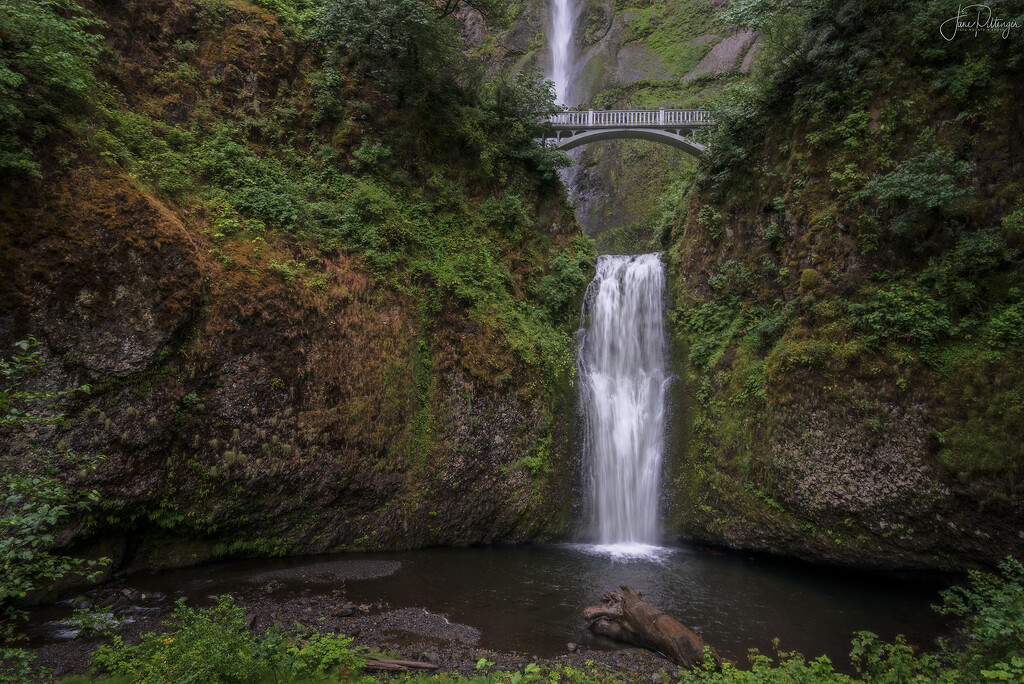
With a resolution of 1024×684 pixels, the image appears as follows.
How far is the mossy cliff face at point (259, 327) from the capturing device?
25.1 ft

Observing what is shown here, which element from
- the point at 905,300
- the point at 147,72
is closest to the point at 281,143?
the point at 147,72

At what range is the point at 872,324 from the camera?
8719 mm

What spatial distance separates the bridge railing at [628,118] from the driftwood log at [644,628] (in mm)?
18023

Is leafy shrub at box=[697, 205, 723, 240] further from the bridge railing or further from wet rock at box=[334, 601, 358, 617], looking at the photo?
wet rock at box=[334, 601, 358, 617]

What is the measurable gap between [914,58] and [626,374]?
27.9 feet

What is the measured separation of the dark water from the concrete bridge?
16.0m

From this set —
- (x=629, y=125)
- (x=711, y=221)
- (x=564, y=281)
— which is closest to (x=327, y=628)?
(x=564, y=281)

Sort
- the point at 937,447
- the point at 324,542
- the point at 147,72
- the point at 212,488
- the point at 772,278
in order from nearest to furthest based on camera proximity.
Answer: the point at 937,447, the point at 212,488, the point at 324,542, the point at 147,72, the point at 772,278

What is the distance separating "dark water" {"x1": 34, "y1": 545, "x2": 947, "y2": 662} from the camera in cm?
704

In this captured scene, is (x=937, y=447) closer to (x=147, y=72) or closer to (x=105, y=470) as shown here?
(x=105, y=470)

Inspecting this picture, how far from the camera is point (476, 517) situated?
10242 millimetres

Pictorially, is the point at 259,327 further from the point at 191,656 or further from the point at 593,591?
the point at 593,591

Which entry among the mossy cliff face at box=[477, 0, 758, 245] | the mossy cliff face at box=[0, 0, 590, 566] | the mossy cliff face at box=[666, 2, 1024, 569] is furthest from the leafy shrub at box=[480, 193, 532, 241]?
the mossy cliff face at box=[477, 0, 758, 245]

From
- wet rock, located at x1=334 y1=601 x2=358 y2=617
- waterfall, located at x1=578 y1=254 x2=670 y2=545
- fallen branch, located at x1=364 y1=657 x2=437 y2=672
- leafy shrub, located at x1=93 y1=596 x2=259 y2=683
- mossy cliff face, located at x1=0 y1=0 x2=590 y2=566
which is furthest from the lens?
waterfall, located at x1=578 y1=254 x2=670 y2=545
